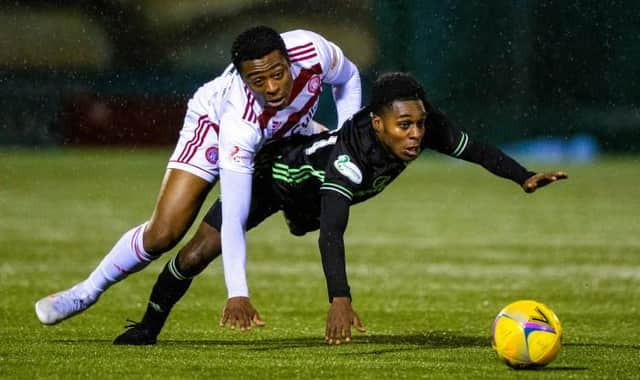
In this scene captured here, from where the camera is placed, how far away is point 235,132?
21.6 feet

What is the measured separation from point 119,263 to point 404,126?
175 centimetres

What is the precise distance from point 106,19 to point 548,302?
14.1 meters

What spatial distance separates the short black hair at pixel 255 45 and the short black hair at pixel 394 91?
50 centimetres

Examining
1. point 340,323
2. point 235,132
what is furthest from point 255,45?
point 340,323

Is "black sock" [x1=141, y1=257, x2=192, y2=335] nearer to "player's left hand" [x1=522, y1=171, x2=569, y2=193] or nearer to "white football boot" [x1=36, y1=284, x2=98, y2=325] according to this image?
"white football boot" [x1=36, y1=284, x2=98, y2=325]

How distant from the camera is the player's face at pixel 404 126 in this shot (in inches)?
253

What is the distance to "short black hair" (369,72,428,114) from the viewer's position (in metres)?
6.44

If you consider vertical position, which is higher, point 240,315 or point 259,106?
point 259,106

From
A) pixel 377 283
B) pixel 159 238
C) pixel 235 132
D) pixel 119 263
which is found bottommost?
pixel 377 283

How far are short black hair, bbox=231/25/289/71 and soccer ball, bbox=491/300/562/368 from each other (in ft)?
5.50

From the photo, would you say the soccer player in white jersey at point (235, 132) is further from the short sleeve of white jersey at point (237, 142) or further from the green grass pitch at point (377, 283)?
the green grass pitch at point (377, 283)

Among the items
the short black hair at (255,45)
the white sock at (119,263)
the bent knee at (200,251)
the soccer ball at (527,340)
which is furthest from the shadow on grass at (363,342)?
the short black hair at (255,45)

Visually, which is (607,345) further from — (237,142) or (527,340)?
(237,142)

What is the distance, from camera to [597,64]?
19.0 m
